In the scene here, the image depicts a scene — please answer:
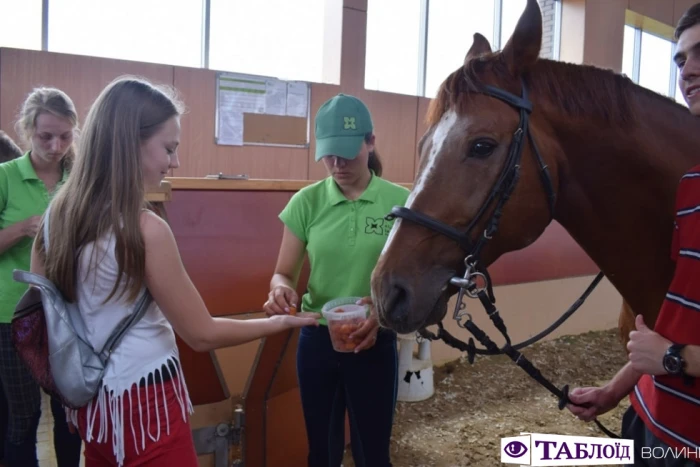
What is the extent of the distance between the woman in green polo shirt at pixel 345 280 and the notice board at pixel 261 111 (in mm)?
3166

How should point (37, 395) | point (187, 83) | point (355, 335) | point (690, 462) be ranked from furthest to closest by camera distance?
1. point (187, 83)
2. point (37, 395)
3. point (355, 335)
4. point (690, 462)

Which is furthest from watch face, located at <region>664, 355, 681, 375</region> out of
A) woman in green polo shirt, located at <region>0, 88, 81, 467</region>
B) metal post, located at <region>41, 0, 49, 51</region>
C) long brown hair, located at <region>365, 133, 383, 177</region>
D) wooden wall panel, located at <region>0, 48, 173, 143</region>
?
metal post, located at <region>41, 0, 49, 51</region>

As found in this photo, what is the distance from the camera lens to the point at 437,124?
4.24 ft

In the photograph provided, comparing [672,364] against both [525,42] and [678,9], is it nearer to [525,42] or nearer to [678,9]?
[525,42]

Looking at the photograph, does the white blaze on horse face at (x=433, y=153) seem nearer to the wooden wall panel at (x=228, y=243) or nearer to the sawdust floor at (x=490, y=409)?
the wooden wall panel at (x=228, y=243)

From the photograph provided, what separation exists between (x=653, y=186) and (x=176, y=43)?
4.32 m

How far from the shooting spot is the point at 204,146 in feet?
15.2

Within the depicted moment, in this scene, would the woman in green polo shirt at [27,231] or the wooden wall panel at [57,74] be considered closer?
the woman in green polo shirt at [27,231]

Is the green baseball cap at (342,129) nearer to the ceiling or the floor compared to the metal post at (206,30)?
nearer to the floor

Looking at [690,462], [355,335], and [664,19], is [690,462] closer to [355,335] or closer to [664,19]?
[355,335]

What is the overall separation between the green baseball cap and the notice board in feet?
10.5

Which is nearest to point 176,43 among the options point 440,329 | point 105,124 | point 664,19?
point 105,124

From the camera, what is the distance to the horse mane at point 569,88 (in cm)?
123

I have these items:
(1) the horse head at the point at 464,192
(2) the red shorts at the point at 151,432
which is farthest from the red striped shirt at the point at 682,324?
(2) the red shorts at the point at 151,432
